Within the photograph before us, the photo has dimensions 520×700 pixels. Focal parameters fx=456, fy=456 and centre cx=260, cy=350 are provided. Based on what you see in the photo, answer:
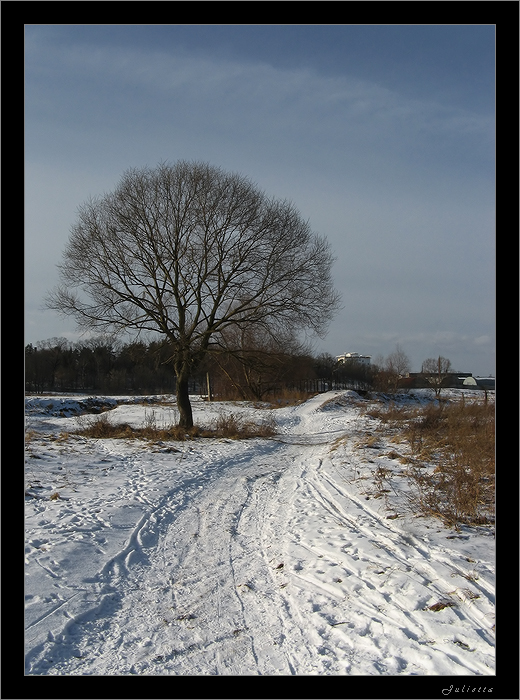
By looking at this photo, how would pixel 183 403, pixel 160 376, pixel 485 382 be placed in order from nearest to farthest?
pixel 485 382, pixel 183 403, pixel 160 376

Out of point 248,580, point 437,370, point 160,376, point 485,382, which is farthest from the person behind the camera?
point 160,376

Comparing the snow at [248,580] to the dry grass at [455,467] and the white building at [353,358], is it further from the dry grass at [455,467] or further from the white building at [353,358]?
the white building at [353,358]

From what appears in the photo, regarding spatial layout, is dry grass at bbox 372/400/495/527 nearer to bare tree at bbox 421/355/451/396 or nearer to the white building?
bare tree at bbox 421/355/451/396

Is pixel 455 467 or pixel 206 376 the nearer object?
pixel 455 467

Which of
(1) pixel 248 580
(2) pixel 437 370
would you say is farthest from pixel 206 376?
(1) pixel 248 580

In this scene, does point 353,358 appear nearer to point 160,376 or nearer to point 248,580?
point 160,376

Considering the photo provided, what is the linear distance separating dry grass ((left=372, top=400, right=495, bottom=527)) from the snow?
0.32 m

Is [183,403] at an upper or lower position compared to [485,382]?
lower

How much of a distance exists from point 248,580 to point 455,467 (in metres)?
4.98

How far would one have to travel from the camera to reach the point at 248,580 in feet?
16.2

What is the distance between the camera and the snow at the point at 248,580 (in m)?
3.40

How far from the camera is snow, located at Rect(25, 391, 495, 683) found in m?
3.40

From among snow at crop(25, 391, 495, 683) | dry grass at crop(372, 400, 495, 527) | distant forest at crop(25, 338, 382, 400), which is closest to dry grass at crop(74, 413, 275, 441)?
snow at crop(25, 391, 495, 683)

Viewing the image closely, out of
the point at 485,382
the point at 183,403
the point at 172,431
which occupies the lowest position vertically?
the point at 172,431
